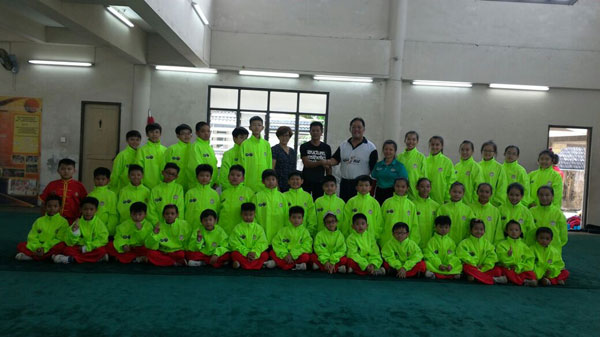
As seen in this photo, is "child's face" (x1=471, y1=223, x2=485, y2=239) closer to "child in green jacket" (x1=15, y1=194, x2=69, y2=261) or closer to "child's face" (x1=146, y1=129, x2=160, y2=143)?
"child's face" (x1=146, y1=129, x2=160, y2=143)

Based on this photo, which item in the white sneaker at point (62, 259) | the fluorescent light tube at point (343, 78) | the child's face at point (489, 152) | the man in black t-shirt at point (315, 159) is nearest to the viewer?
the white sneaker at point (62, 259)

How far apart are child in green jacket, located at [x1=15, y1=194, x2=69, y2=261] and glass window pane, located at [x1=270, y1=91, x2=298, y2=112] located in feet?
18.7

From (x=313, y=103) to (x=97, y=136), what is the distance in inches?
203

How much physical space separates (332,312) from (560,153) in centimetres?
955

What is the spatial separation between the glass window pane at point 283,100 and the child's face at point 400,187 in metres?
5.14

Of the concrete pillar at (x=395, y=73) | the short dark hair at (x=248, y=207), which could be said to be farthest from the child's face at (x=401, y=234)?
the concrete pillar at (x=395, y=73)

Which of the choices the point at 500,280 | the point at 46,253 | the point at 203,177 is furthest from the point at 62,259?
the point at 500,280

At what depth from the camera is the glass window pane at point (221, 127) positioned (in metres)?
9.52

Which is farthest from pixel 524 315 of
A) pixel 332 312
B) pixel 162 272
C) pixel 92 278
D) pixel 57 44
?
pixel 57 44

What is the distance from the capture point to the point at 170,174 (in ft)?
16.3

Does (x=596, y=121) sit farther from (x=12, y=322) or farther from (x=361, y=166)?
(x=12, y=322)

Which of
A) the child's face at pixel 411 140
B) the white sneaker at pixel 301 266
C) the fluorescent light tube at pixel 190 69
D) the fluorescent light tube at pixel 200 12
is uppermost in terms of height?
the fluorescent light tube at pixel 200 12

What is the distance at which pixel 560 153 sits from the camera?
10.1m

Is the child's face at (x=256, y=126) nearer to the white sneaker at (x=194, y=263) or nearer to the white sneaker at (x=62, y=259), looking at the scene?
the white sneaker at (x=194, y=263)
